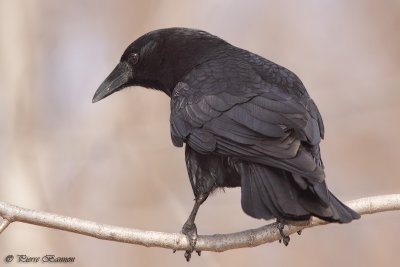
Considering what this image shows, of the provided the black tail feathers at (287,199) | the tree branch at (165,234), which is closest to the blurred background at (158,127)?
the tree branch at (165,234)

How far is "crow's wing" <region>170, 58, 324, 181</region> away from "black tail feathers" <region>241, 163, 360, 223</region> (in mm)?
81

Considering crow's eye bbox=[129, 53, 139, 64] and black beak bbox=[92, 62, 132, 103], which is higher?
crow's eye bbox=[129, 53, 139, 64]

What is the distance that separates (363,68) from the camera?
9836mm

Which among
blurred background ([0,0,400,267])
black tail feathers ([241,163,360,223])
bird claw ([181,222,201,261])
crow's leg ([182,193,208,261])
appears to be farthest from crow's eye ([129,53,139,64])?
blurred background ([0,0,400,267])

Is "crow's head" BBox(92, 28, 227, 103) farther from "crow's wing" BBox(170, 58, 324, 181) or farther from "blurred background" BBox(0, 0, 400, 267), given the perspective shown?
"blurred background" BBox(0, 0, 400, 267)

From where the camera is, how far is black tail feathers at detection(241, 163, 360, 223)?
14.7 ft

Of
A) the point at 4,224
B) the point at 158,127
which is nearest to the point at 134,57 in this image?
the point at 4,224

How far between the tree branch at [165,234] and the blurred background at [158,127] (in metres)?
3.76

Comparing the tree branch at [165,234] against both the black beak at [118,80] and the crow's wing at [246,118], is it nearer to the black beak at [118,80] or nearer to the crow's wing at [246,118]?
the crow's wing at [246,118]

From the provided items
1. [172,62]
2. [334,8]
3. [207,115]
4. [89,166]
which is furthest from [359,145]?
[207,115]

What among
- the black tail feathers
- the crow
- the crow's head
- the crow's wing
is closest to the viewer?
the black tail feathers

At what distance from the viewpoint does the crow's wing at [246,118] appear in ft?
15.8

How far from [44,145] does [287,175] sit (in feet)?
16.9

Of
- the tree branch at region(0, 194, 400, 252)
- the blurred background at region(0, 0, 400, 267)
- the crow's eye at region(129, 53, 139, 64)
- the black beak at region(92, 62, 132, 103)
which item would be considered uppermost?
the crow's eye at region(129, 53, 139, 64)
